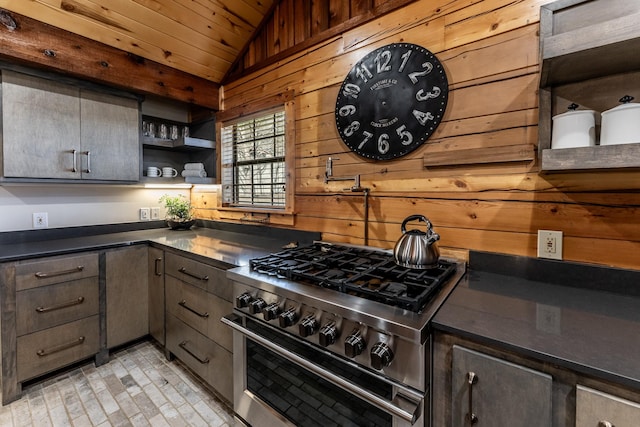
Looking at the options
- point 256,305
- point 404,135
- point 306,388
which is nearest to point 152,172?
point 256,305

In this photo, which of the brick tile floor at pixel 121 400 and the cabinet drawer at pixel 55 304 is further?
the cabinet drawer at pixel 55 304

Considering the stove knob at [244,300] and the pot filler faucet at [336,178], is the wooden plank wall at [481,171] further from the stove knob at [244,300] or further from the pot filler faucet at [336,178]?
the stove knob at [244,300]

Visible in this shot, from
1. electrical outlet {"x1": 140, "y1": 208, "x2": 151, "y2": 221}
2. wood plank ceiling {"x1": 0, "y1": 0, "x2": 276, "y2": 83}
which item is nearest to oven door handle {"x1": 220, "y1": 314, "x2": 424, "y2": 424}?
electrical outlet {"x1": 140, "y1": 208, "x2": 151, "y2": 221}

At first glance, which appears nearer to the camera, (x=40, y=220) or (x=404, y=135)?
(x=404, y=135)

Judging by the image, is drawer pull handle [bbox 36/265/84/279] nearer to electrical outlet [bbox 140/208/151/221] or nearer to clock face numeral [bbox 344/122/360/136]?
electrical outlet [bbox 140/208/151/221]

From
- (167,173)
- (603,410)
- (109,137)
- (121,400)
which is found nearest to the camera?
(603,410)

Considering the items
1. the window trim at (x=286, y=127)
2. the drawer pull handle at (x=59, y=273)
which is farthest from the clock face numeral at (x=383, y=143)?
the drawer pull handle at (x=59, y=273)

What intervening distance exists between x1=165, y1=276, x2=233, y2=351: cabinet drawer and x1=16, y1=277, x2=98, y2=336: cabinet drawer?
0.50m

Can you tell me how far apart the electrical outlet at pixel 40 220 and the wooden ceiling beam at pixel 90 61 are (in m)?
1.07

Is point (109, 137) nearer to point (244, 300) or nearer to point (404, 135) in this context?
point (244, 300)

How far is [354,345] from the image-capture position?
972 millimetres

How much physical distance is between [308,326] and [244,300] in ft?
1.36

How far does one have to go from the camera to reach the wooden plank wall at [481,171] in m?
1.21

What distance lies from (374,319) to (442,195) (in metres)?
0.90
